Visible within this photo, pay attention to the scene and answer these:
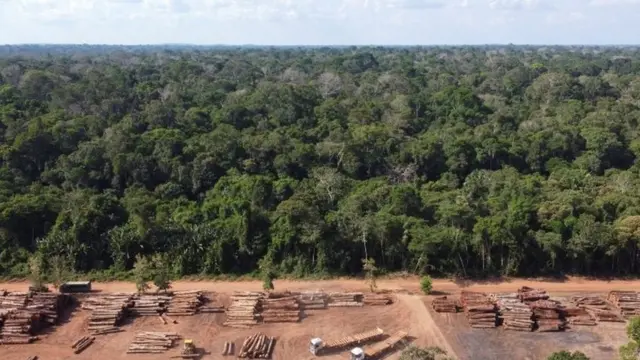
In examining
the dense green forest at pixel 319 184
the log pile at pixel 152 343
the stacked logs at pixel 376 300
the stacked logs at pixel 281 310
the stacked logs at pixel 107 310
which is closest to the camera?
the log pile at pixel 152 343

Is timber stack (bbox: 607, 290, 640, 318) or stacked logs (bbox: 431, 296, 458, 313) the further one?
stacked logs (bbox: 431, 296, 458, 313)

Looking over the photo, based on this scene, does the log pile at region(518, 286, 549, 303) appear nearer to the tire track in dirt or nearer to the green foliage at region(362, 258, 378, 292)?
the tire track in dirt

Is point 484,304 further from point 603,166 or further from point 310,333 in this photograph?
point 603,166

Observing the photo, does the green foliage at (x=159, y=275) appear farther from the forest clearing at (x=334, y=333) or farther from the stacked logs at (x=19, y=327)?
the stacked logs at (x=19, y=327)

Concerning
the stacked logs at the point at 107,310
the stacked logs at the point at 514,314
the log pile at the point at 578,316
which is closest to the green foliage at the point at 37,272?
the stacked logs at the point at 107,310

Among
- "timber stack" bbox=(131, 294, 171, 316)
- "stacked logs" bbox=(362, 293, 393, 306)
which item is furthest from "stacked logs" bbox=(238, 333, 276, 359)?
"stacked logs" bbox=(362, 293, 393, 306)
